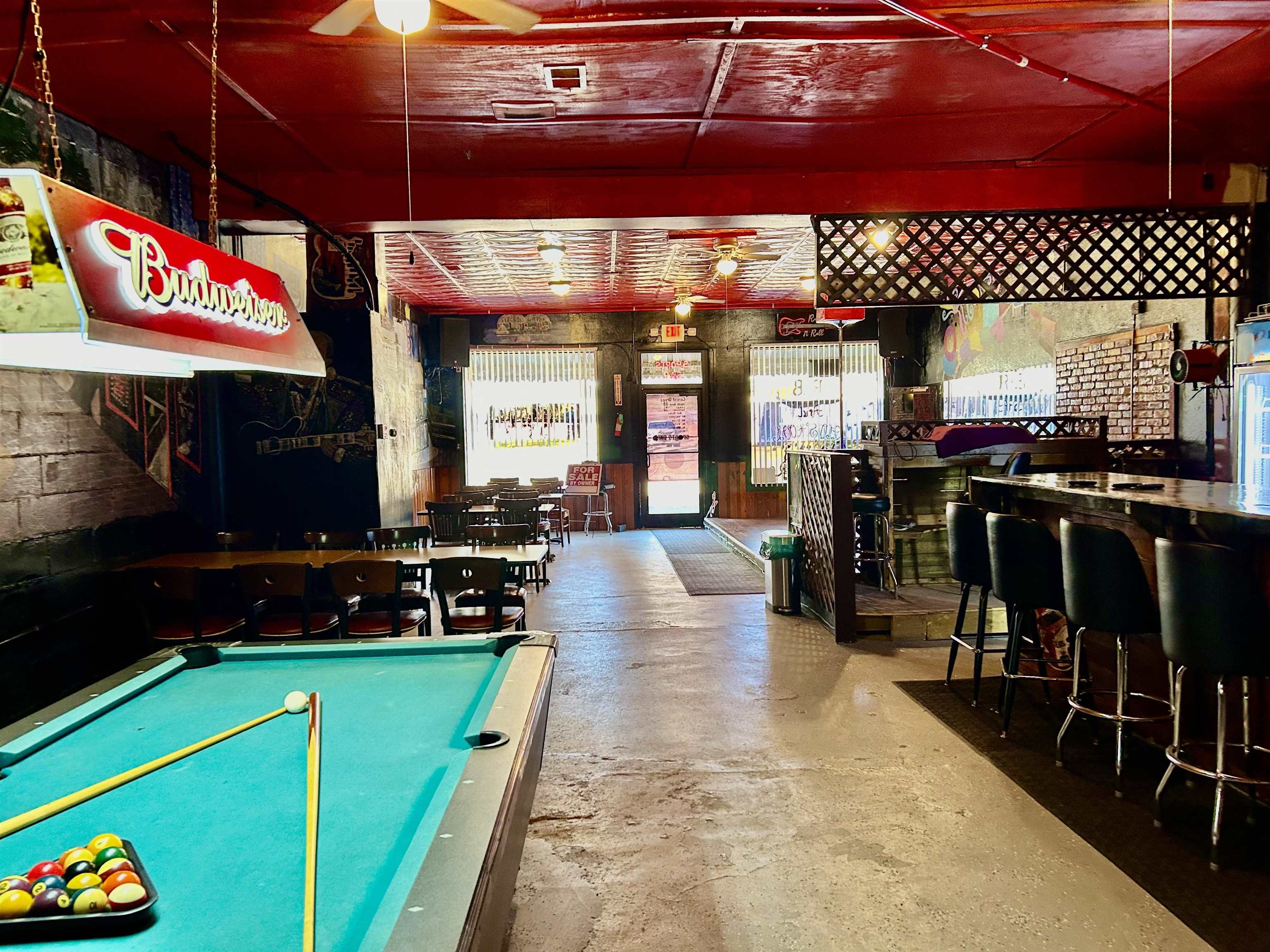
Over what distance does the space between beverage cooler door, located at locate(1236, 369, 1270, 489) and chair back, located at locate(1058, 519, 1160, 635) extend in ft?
8.58

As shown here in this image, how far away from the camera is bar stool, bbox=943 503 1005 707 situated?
453 cm

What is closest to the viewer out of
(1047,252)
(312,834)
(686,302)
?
(312,834)

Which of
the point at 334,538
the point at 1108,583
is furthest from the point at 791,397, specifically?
the point at 1108,583

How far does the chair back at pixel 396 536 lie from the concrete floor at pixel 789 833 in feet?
4.76

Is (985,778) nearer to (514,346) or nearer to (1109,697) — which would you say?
(1109,697)

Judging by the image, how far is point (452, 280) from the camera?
400 inches

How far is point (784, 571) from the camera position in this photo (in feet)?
23.2

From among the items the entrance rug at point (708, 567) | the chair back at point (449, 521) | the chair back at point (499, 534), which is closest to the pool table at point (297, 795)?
the chair back at point (499, 534)

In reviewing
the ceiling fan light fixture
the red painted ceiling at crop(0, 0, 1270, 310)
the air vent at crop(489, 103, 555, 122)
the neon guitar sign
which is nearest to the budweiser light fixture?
the neon guitar sign

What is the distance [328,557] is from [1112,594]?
167 inches

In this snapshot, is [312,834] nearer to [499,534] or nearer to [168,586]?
[168,586]

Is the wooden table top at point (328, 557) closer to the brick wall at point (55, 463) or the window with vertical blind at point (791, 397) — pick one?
the brick wall at point (55, 463)

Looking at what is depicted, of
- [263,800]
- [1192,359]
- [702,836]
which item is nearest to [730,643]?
[702,836]

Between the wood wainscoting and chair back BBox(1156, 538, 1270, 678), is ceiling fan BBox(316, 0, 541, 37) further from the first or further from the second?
the wood wainscoting
